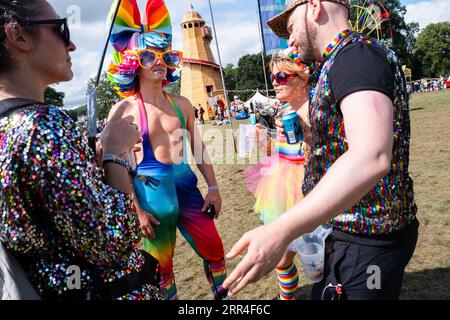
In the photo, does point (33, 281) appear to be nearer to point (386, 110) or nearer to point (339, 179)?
point (339, 179)

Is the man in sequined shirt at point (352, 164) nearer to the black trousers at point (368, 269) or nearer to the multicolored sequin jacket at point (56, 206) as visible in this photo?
the black trousers at point (368, 269)

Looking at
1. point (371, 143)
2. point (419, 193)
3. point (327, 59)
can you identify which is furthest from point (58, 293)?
point (419, 193)

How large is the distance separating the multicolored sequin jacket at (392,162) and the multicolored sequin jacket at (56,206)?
96 centimetres

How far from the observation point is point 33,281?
4.14 feet

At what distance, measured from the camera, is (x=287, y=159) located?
3.64 metres

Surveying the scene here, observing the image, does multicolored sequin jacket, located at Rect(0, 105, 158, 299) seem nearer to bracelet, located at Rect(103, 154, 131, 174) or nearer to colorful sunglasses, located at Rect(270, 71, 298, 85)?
bracelet, located at Rect(103, 154, 131, 174)

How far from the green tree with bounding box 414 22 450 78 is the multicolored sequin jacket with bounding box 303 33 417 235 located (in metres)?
69.9

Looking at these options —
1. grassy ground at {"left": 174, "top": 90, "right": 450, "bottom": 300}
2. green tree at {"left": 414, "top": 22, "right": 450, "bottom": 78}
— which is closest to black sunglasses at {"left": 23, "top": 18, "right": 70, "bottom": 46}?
grassy ground at {"left": 174, "top": 90, "right": 450, "bottom": 300}

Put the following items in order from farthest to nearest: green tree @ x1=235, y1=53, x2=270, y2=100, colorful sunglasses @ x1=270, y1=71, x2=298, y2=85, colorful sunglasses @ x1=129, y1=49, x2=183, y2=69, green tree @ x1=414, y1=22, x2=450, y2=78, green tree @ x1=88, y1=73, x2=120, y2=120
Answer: green tree @ x1=235, y1=53, x2=270, y2=100 < green tree @ x1=414, y1=22, x2=450, y2=78 < colorful sunglasses @ x1=270, y1=71, x2=298, y2=85 < colorful sunglasses @ x1=129, y1=49, x2=183, y2=69 < green tree @ x1=88, y1=73, x2=120, y2=120

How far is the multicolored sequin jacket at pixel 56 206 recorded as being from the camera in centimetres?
118

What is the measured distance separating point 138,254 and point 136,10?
264 centimetres

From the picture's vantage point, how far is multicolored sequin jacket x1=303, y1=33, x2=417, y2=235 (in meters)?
1.59

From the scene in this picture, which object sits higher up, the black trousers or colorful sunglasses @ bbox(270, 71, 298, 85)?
colorful sunglasses @ bbox(270, 71, 298, 85)

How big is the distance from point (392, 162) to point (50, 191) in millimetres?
1462
